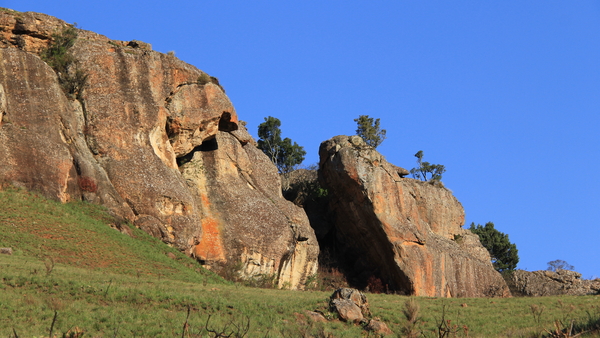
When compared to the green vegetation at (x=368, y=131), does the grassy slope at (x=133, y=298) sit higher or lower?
lower

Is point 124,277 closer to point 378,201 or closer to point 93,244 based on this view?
point 93,244

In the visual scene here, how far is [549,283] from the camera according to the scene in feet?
193

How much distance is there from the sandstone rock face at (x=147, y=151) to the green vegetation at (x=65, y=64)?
16.3 inches

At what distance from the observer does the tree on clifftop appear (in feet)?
246

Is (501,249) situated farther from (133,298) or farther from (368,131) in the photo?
(133,298)

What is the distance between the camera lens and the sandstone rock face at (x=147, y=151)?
39.4 m

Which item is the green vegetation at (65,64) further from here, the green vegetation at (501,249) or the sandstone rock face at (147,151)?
the green vegetation at (501,249)

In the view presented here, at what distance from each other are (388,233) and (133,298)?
1129 inches

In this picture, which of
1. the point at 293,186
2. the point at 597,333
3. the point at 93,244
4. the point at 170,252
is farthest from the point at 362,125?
the point at 597,333

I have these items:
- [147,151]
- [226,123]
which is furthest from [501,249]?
[147,151]

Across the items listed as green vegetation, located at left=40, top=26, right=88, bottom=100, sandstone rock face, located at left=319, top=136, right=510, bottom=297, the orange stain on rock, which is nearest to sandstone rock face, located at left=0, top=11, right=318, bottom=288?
the orange stain on rock

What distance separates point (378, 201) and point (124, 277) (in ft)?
83.9

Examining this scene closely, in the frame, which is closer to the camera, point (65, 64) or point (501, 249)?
point (65, 64)

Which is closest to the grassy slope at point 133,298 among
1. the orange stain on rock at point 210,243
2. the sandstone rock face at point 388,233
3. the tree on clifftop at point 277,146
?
the orange stain on rock at point 210,243
